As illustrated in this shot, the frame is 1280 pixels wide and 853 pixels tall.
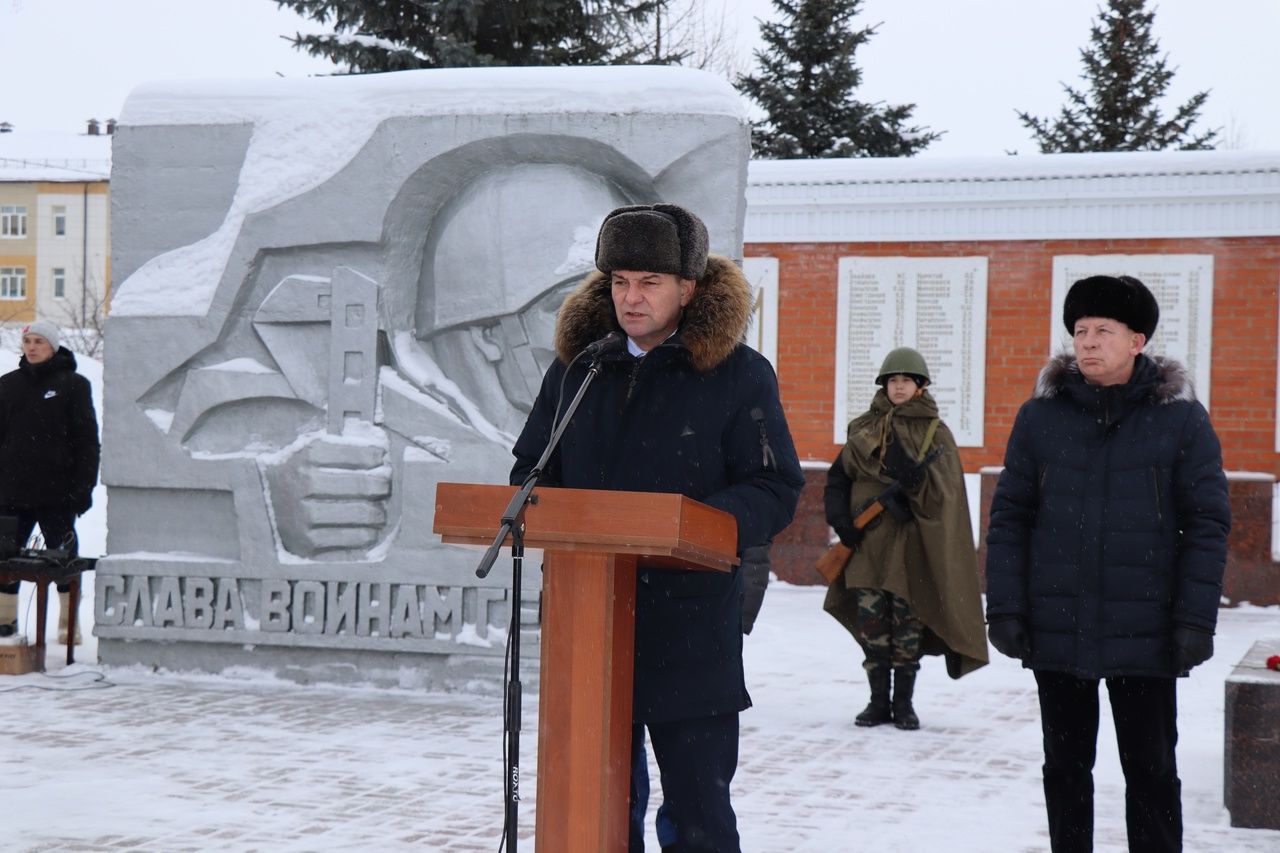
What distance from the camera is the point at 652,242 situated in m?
3.40

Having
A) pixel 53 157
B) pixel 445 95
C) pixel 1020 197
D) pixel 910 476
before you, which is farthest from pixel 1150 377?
pixel 53 157

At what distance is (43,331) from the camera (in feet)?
28.1

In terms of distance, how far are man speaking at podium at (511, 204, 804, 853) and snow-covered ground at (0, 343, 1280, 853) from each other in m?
1.62

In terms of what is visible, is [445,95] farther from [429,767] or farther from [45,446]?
[429,767]

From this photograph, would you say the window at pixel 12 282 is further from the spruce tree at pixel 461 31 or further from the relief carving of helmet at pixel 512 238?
the relief carving of helmet at pixel 512 238

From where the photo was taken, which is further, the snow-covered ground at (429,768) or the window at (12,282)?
the window at (12,282)

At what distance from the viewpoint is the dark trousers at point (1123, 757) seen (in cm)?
400

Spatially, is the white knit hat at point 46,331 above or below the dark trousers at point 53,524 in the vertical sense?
above

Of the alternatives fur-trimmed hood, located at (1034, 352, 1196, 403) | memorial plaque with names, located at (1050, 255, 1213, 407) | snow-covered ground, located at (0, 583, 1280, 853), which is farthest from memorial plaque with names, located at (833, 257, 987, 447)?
fur-trimmed hood, located at (1034, 352, 1196, 403)

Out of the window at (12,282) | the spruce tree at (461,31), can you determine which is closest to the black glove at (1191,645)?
the spruce tree at (461,31)

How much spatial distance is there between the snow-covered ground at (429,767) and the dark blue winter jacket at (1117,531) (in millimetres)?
1177

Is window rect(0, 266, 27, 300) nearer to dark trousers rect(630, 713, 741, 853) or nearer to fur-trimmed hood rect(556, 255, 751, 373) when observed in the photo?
fur-trimmed hood rect(556, 255, 751, 373)

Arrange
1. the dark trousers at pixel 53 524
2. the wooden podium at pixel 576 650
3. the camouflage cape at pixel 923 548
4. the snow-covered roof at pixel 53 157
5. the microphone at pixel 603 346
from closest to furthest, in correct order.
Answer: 1. the wooden podium at pixel 576 650
2. the microphone at pixel 603 346
3. the camouflage cape at pixel 923 548
4. the dark trousers at pixel 53 524
5. the snow-covered roof at pixel 53 157

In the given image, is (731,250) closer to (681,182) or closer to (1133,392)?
(681,182)
